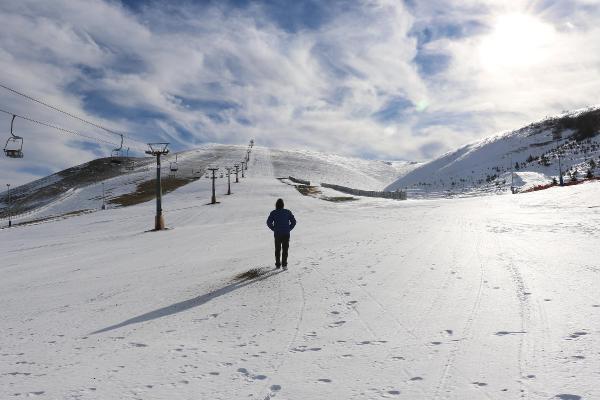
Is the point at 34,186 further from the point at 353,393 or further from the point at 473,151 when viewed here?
A: the point at 353,393

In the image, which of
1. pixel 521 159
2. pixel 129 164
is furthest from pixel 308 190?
pixel 129 164

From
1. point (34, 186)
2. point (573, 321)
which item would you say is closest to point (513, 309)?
point (573, 321)

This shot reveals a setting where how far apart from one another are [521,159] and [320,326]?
80.9 m

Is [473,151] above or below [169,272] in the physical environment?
above

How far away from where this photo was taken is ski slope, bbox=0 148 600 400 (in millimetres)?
4477

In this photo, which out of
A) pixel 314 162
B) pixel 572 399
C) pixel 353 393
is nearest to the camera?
pixel 572 399

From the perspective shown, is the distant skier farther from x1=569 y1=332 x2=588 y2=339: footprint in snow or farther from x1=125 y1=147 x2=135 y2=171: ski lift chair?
x1=125 y1=147 x2=135 y2=171: ski lift chair

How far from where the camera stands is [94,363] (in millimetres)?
5301

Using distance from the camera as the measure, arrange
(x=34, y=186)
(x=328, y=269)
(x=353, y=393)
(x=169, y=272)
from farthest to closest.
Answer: (x=34, y=186) < (x=169, y=272) < (x=328, y=269) < (x=353, y=393)

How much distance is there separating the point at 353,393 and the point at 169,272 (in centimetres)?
829

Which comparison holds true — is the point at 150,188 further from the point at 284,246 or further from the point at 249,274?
the point at 249,274

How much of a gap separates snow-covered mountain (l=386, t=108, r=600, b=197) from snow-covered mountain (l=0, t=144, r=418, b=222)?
30581 mm

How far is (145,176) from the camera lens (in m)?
107

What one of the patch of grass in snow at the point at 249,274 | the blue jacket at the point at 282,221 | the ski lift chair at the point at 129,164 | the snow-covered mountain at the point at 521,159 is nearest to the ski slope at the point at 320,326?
the patch of grass in snow at the point at 249,274
